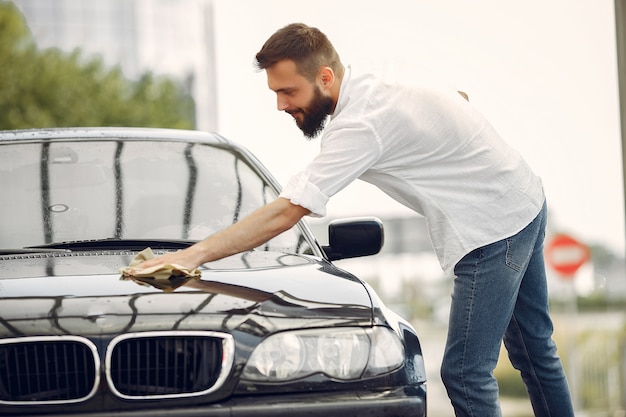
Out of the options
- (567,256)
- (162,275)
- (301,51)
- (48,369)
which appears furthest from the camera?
(567,256)

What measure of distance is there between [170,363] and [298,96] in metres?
1.27

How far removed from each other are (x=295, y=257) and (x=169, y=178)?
2.57ft

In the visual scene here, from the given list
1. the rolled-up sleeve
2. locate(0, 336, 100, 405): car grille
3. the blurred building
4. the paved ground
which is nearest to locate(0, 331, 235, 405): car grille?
locate(0, 336, 100, 405): car grille

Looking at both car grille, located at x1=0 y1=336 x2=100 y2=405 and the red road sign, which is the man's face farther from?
the red road sign

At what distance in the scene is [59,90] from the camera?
111 feet

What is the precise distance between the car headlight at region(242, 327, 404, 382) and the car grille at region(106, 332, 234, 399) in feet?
0.30

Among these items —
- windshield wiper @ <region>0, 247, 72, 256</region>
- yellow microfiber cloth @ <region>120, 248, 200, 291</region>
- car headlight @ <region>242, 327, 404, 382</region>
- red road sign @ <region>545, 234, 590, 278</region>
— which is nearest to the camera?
car headlight @ <region>242, 327, 404, 382</region>

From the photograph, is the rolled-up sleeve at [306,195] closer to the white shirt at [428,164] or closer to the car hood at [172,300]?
A: the white shirt at [428,164]

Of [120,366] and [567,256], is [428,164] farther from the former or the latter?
[567,256]

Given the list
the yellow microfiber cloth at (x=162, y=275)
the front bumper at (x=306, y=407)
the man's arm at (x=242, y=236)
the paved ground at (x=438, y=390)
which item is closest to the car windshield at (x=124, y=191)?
the man's arm at (x=242, y=236)

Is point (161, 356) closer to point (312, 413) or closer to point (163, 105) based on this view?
point (312, 413)

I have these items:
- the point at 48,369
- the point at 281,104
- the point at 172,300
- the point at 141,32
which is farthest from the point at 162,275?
the point at 141,32

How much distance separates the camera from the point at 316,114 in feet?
14.2

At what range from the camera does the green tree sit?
32.3 metres
